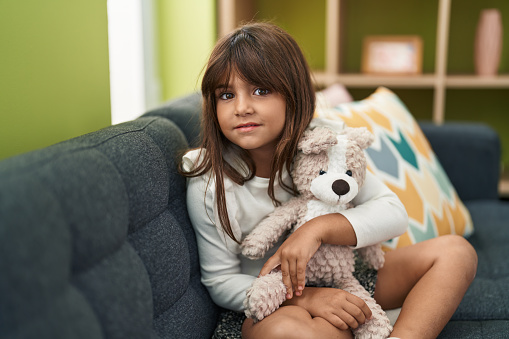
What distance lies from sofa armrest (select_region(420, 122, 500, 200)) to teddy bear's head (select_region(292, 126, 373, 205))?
3.09 ft

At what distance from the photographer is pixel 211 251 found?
38.4 inches

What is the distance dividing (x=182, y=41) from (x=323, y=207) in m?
1.30

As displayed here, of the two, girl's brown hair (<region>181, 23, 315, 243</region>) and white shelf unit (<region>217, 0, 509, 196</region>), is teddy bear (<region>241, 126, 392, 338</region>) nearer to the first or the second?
girl's brown hair (<region>181, 23, 315, 243</region>)

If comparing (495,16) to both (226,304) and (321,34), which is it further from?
(226,304)

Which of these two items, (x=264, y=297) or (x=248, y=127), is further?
(x=248, y=127)

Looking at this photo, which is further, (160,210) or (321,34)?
(321,34)

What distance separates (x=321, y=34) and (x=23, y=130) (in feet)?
6.45

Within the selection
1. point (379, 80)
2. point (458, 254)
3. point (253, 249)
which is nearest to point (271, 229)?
point (253, 249)

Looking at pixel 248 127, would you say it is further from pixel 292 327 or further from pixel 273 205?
pixel 292 327

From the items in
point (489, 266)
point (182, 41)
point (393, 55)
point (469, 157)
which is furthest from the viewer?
point (393, 55)

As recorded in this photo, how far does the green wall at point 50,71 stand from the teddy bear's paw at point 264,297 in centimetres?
42

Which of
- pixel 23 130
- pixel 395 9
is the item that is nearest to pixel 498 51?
pixel 395 9

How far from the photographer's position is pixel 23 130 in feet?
2.69

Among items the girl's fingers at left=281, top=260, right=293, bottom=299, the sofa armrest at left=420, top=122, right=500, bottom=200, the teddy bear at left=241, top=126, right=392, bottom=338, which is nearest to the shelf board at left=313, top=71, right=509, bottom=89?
the sofa armrest at left=420, top=122, right=500, bottom=200
